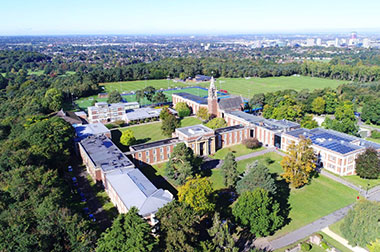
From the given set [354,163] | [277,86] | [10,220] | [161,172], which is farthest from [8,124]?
[277,86]

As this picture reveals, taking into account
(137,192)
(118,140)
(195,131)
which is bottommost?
(118,140)

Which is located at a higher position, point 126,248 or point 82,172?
point 126,248

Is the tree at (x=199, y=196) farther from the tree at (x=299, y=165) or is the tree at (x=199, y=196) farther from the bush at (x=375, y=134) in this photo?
the bush at (x=375, y=134)

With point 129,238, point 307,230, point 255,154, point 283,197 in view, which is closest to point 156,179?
point 283,197

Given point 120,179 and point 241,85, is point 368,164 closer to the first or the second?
point 120,179

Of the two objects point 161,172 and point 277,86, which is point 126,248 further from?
point 277,86

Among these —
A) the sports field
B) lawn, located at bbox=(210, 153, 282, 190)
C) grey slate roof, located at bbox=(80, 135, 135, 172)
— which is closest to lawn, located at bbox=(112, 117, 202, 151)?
grey slate roof, located at bbox=(80, 135, 135, 172)
